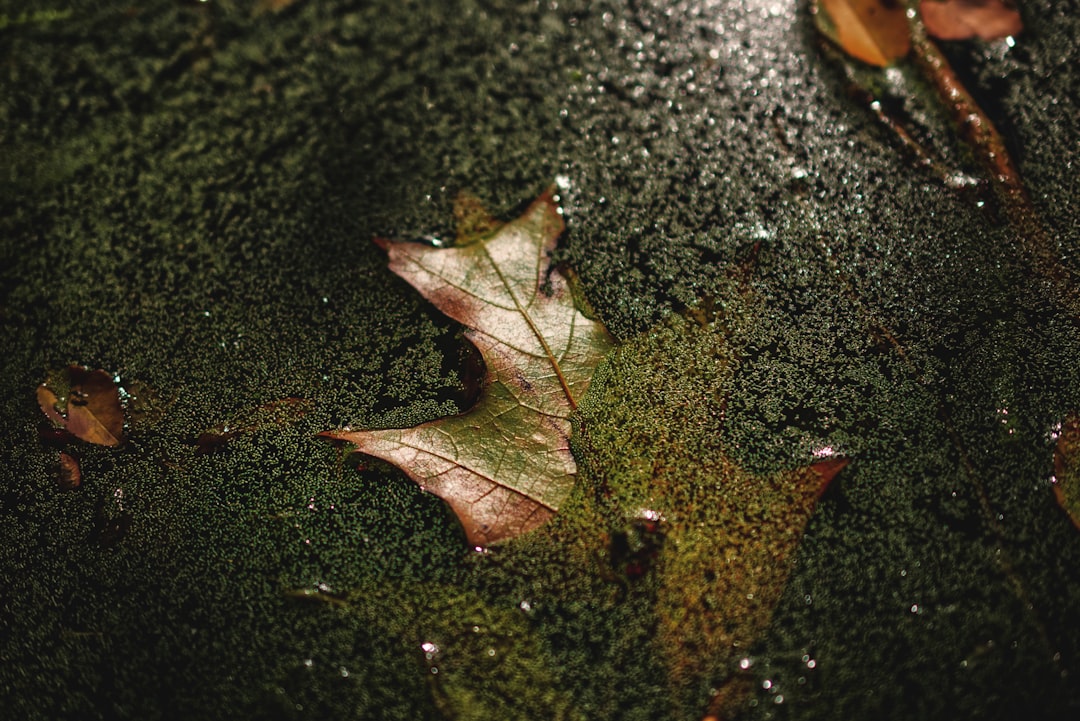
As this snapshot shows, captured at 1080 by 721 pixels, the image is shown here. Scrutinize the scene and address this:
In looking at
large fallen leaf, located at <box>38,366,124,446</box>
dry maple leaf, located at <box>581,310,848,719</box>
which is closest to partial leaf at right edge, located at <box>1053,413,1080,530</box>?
dry maple leaf, located at <box>581,310,848,719</box>

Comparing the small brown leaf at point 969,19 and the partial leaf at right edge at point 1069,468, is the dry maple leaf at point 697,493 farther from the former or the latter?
the small brown leaf at point 969,19

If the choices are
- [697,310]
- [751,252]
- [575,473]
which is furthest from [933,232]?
[575,473]

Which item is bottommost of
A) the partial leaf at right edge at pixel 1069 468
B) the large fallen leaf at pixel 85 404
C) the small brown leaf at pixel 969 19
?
the partial leaf at right edge at pixel 1069 468

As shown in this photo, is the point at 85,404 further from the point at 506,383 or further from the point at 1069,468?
the point at 1069,468

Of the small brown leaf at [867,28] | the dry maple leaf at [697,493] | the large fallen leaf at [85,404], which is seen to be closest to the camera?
the dry maple leaf at [697,493]

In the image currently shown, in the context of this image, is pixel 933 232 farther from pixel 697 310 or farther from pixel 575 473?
pixel 575 473

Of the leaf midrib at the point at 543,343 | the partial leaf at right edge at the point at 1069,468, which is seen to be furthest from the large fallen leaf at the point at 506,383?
the partial leaf at right edge at the point at 1069,468
